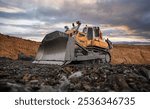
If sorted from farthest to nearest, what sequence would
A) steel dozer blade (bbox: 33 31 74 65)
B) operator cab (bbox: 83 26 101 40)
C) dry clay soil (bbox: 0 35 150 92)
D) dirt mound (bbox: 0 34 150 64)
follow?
dirt mound (bbox: 0 34 150 64)
operator cab (bbox: 83 26 101 40)
steel dozer blade (bbox: 33 31 74 65)
dry clay soil (bbox: 0 35 150 92)

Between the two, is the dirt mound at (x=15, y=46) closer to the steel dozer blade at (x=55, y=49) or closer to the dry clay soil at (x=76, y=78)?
the steel dozer blade at (x=55, y=49)

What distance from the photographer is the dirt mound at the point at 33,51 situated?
3241 cm

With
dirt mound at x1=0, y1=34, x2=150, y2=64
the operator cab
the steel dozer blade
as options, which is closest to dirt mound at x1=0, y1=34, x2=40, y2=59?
dirt mound at x1=0, y1=34, x2=150, y2=64

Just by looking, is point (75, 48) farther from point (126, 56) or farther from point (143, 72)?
point (126, 56)

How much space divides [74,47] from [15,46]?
2258 cm

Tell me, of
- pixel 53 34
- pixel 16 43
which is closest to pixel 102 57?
pixel 53 34

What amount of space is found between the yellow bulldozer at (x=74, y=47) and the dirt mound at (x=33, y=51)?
1461cm

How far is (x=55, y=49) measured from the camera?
14.0 metres

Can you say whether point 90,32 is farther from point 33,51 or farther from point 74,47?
point 33,51

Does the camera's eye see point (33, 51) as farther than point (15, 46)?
Yes

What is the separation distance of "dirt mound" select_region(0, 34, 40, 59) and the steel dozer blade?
16.4 metres

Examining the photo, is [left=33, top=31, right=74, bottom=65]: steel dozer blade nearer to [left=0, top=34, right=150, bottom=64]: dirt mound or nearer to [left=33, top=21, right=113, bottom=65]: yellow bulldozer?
[left=33, top=21, right=113, bottom=65]: yellow bulldozer

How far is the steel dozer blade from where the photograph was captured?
12961 mm

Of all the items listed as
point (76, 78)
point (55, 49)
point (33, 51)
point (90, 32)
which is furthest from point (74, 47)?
point (33, 51)
